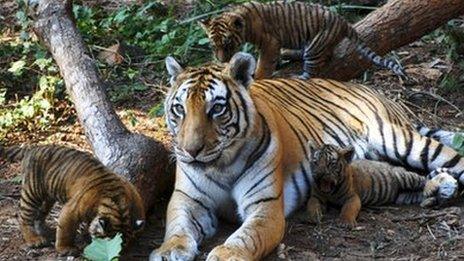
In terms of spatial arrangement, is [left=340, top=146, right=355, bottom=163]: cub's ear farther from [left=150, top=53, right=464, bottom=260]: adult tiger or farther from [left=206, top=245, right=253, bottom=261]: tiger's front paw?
[left=206, top=245, right=253, bottom=261]: tiger's front paw

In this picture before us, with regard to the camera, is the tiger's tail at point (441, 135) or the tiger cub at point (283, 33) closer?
the tiger's tail at point (441, 135)

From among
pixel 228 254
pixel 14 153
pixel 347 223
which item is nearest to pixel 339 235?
pixel 347 223

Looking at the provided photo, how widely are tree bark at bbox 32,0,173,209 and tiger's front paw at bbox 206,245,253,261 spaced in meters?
1.01

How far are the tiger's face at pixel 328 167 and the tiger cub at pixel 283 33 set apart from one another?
2.21m

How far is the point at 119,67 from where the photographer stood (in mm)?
8695

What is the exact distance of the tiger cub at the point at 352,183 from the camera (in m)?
5.31

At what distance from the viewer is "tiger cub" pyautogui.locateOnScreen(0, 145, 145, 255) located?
4.54m

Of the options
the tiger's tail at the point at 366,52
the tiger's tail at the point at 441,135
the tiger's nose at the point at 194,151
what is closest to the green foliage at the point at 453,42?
the tiger's tail at the point at 366,52

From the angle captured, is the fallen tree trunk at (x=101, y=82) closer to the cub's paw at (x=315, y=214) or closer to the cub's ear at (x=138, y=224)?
the cub's ear at (x=138, y=224)

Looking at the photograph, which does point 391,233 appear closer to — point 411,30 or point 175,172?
point 175,172

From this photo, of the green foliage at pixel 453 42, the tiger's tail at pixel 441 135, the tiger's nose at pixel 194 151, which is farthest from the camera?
the green foliage at pixel 453 42

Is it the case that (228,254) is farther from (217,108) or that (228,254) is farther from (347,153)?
(347,153)

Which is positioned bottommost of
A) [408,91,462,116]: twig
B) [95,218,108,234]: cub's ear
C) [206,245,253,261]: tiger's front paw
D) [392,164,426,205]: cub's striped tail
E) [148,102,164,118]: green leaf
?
[408,91,462,116]: twig

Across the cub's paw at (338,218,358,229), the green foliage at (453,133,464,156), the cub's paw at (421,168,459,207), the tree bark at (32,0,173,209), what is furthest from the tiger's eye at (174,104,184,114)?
the green foliage at (453,133,464,156)
